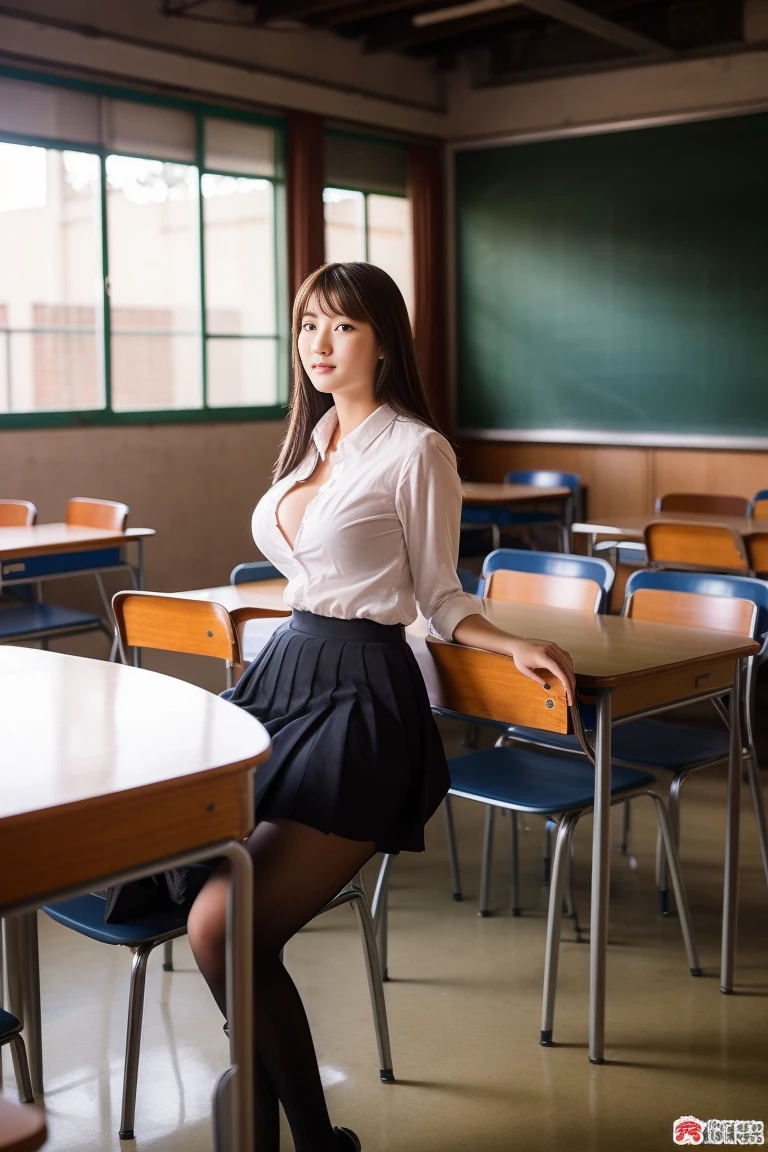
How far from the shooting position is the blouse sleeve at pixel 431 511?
6.91 ft

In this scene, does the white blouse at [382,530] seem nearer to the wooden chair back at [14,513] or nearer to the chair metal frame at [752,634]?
the chair metal frame at [752,634]

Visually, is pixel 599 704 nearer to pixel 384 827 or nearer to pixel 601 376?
pixel 384 827

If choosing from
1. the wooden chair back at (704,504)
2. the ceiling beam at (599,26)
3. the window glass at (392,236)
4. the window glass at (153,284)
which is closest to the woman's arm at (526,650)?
the wooden chair back at (704,504)

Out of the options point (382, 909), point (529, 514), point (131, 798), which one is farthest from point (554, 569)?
point (529, 514)

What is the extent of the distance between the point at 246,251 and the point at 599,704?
5379 mm

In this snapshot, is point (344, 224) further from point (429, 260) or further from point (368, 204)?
point (429, 260)

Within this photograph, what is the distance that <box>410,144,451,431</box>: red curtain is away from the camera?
8023 mm

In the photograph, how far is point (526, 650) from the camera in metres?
2.15

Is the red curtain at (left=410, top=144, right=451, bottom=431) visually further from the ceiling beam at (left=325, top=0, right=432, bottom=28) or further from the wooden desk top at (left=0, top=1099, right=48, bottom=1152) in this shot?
the wooden desk top at (left=0, top=1099, right=48, bottom=1152)

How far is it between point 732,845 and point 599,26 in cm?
527

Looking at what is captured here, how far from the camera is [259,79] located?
22.9ft

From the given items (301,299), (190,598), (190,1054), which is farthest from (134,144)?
(190,1054)

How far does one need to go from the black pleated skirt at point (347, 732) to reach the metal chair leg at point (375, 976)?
0.81 feet

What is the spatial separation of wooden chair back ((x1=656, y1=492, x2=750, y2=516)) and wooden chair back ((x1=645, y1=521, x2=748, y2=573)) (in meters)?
0.84
